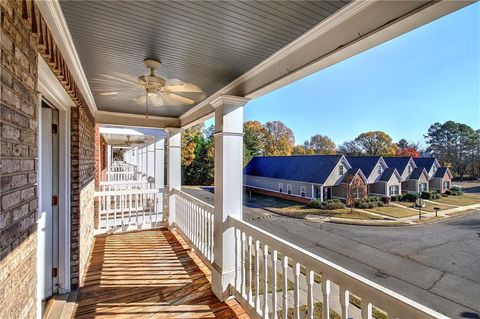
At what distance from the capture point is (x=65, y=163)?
2707 mm

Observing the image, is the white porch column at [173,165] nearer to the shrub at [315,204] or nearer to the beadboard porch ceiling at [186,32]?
the beadboard porch ceiling at [186,32]

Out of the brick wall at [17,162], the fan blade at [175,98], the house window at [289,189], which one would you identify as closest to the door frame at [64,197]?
the fan blade at [175,98]

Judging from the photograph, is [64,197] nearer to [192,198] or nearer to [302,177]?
[192,198]

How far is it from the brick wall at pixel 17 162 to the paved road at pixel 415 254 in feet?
5.59

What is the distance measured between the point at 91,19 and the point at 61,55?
0.60 m

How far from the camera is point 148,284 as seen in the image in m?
2.97

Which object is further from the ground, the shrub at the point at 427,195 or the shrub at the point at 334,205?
the shrub at the point at 427,195

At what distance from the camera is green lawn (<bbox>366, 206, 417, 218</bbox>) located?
5.63ft

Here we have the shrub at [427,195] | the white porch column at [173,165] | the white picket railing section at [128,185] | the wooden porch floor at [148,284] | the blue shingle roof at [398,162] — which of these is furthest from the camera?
the white picket railing section at [128,185]

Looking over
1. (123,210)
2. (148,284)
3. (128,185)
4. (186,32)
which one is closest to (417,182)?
(186,32)

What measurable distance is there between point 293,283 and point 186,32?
1908mm

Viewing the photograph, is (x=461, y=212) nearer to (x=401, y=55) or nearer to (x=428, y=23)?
(x=428, y=23)

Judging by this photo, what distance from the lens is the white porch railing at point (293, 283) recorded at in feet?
3.98

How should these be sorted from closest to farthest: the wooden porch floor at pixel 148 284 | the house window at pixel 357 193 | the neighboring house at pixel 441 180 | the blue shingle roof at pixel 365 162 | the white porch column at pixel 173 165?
the neighboring house at pixel 441 180 < the blue shingle roof at pixel 365 162 < the house window at pixel 357 193 < the wooden porch floor at pixel 148 284 < the white porch column at pixel 173 165
